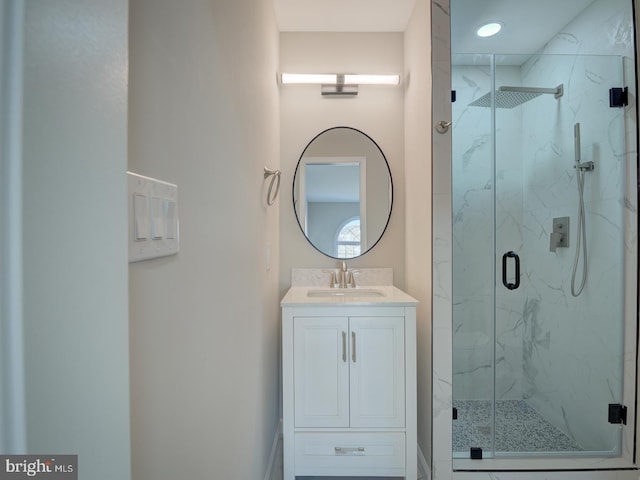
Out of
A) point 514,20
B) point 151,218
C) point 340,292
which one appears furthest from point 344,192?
point 151,218

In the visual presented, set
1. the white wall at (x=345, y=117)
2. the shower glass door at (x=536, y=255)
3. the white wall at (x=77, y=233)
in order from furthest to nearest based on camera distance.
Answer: the white wall at (x=345, y=117) → the shower glass door at (x=536, y=255) → the white wall at (x=77, y=233)

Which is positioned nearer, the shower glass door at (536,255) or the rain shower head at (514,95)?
the shower glass door at (536,255)

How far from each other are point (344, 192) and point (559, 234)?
1.22 m

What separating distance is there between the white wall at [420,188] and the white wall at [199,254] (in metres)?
0.85

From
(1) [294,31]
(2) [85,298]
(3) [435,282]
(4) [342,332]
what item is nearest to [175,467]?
(2) [85,298]

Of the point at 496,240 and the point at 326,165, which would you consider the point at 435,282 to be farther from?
the point at 326,165

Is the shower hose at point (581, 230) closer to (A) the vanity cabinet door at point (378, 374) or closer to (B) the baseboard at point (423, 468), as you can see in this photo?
(A) the vanity cabinet door at point (378, 374)

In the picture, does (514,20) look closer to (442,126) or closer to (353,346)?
(442,126)

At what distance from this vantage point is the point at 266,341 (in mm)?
1710

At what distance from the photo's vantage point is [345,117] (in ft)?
Answer: 7.48

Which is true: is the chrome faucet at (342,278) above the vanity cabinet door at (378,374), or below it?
above

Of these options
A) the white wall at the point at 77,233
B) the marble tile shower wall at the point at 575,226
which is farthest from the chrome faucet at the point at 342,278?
the white wall at the point at 77,233

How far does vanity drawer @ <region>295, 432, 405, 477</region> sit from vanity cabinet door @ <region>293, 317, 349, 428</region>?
0.30 feet

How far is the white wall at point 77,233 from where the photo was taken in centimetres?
25
